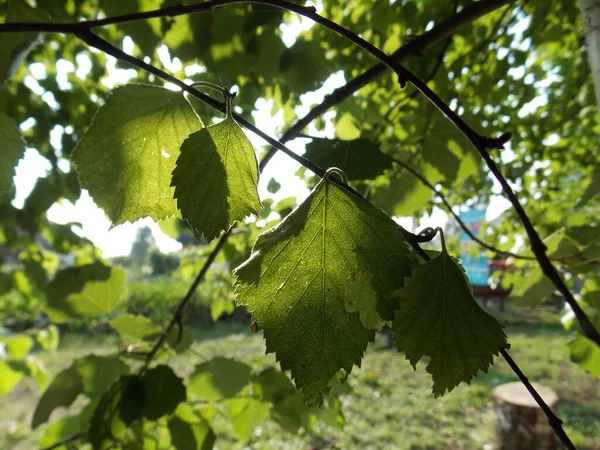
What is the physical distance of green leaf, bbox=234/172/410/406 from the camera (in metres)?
0.33

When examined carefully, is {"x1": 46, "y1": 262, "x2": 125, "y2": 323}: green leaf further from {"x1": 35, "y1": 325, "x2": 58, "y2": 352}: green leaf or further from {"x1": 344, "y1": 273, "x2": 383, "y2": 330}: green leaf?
{"x1": 35, "y1": 325, "x2": 58, "y2": 352}: green leaf

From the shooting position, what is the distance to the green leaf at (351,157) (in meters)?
0.69

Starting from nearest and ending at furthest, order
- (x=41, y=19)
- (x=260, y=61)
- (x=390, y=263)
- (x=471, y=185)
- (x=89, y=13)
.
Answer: (x=390, y=263), (x=41, y=19), (x=260, y=61), (x=89, y=13), (x=471, y=185)

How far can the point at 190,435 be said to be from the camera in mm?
824

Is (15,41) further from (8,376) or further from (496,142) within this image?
(8,376)

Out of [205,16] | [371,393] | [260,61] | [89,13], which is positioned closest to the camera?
[205,16]

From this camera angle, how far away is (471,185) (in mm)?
3439

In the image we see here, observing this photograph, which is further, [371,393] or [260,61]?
[371,393]

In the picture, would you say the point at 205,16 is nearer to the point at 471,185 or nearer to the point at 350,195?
the point at 350,195

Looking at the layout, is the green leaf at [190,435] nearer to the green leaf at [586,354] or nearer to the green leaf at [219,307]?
the green leaf at [586,354]

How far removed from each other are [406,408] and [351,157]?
4.05 m

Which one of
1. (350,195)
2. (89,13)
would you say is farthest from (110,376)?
(89,13)

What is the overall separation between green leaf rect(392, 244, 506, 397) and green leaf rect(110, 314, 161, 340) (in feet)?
2.18

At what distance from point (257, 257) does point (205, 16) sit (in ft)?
2.38
